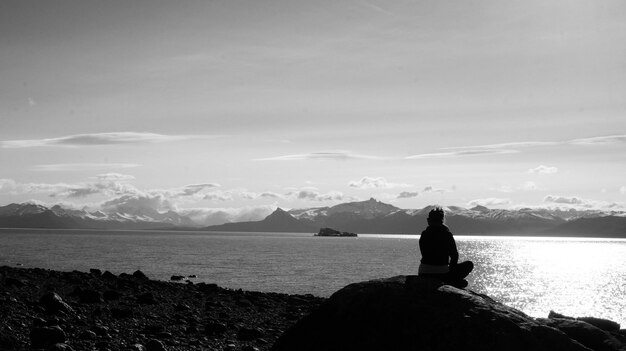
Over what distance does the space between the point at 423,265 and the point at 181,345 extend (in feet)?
38.8

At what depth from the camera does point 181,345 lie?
21219 millimetres

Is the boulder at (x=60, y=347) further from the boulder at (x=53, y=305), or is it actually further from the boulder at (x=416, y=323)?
the boulder at (x=416, y=323)

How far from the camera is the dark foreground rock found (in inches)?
424

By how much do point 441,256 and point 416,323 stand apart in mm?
2395

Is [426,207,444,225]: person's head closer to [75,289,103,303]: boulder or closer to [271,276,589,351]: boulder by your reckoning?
[271,276,589,351]: boulder

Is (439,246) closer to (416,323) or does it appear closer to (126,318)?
(416,323)

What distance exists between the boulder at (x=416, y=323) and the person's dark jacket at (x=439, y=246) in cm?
96

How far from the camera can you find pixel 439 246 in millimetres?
13141

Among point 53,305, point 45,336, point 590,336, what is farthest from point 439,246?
point 53,305

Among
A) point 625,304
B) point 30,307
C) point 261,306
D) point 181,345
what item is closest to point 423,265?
point 181,345

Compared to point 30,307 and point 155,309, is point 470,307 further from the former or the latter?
point 155,309

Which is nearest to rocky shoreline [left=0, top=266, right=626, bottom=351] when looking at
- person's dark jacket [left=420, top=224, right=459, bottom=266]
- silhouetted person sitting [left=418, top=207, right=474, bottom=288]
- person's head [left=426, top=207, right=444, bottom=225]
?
silhouetted person sitting [left=418, top=207, right=474, bottom=288]

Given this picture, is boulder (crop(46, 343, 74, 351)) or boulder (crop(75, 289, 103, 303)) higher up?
boulder (crop(46, 343, 74, 351))

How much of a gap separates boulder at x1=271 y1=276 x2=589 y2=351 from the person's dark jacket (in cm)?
96
